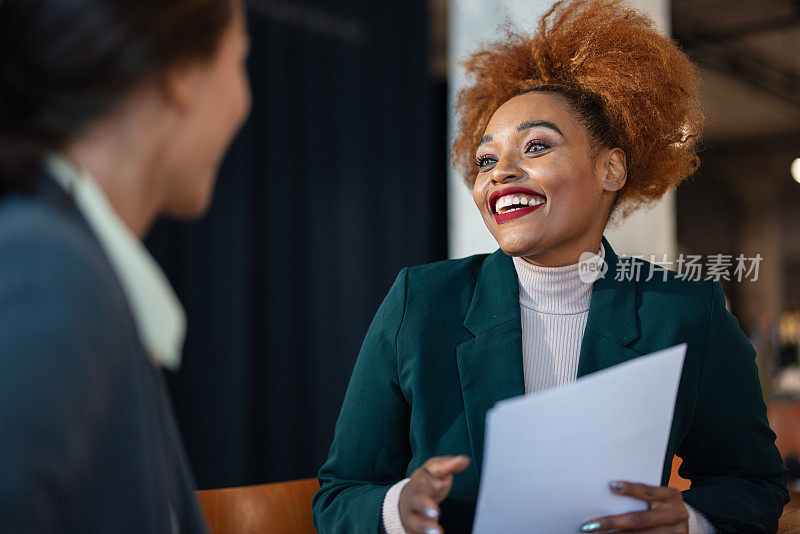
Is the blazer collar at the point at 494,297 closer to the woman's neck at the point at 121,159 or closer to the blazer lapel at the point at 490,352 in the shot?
the blazer lapel at the point at 490,352

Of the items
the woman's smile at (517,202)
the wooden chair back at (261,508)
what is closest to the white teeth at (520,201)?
the woman's smile at (517,202)

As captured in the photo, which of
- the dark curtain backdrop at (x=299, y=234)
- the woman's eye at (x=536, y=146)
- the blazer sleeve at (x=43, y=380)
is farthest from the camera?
the dark curtain backdrop at (x=299, y=234)

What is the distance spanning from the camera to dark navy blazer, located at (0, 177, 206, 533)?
1.61ft

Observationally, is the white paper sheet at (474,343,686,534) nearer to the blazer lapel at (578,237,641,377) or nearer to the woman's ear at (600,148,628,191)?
the blazer lapel at (578,237,641,377)

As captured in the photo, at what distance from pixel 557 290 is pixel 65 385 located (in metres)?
1.04

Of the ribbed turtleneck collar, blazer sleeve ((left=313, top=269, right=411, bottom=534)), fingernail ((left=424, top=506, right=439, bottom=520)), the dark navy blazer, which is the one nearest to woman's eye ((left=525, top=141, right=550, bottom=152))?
the ribbed turtleneck collar

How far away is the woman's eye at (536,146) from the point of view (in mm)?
1392

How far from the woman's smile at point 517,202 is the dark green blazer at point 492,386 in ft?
0.42

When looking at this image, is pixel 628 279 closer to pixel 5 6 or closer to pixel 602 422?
pixel 602 422

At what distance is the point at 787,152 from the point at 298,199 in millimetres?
Answer: 9958

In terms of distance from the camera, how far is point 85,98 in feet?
1.96

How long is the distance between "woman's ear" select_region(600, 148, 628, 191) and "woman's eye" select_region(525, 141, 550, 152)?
14 centimetres

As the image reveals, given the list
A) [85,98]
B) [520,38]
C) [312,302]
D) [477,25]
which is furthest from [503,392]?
[312,302]

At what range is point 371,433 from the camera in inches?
52.0
